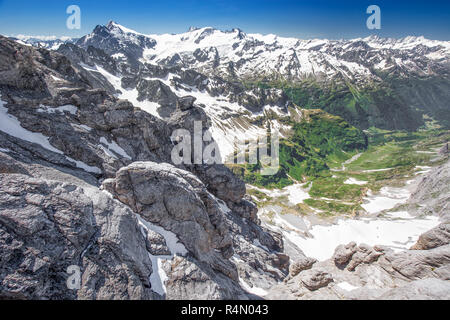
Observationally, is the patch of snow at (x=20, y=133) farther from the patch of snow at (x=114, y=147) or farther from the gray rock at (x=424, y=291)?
the gray rock at (x=424, y=291)

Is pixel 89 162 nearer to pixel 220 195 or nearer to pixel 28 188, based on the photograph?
pixel 28 188

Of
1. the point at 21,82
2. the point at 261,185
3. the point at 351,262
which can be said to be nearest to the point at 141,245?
the point at 351,262

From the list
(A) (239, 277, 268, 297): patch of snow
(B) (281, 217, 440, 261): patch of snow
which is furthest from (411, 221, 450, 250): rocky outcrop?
(B) (281, 217, 440, 261): patch of snow

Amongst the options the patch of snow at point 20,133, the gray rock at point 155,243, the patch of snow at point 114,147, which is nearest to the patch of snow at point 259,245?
the patch of snow at point 114,147

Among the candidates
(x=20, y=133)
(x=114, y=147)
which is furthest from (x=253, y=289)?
(x=20, y=133)

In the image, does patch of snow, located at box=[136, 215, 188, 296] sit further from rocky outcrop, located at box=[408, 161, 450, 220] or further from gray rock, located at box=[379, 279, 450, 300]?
rocky outcrop, located at box=[408, 161, 450, 220]

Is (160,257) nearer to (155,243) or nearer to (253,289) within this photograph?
(155,243)
